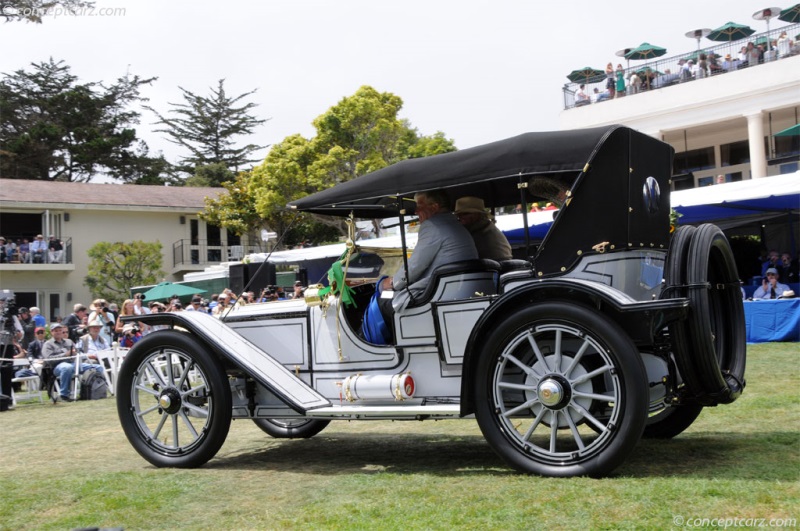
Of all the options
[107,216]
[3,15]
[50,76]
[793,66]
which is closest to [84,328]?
[3,15]

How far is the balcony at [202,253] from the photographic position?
137ft

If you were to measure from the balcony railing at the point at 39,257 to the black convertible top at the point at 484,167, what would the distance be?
3467cm

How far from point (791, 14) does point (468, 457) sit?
2729cm

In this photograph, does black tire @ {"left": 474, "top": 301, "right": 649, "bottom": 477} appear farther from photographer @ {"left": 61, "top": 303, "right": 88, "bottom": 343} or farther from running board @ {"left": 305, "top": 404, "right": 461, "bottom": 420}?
photographer @ {"left": 61, "top": 303, "right": 88, "bottom": 343}

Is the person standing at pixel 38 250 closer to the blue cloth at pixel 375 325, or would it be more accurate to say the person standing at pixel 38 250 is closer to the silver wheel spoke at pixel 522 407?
the blue cloth at pixel 375 325

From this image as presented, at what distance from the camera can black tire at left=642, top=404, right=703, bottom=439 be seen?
6.16m

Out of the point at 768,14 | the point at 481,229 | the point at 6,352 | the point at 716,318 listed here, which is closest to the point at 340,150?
the point at 768,14

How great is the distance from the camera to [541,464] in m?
5.06

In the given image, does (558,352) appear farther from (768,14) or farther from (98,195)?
(98,195)

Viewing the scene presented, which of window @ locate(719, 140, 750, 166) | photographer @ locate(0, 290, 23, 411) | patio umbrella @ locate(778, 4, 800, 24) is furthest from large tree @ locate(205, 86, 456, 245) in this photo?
photographer @ locate(0, 290, 23, 411)

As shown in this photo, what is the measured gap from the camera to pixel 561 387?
5078 millimetres

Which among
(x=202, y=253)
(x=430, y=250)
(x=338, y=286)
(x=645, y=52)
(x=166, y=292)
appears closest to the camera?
(x=430, y=250)

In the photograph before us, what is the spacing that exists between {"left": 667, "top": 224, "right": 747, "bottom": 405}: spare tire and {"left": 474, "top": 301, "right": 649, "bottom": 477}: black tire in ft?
1.31

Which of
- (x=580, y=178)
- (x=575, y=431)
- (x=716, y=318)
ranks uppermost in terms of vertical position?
(x=580, y=178)
